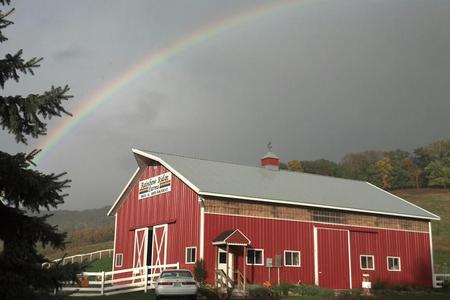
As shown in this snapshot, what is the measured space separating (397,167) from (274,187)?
95.6 m

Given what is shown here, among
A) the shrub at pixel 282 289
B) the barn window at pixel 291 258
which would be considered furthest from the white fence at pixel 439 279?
the shrub at pixel 282 289

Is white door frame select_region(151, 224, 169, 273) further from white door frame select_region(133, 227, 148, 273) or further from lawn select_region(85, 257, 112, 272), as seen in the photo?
lawn select_region(85, 257, 112, 272)

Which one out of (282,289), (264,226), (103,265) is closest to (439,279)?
(264,226)

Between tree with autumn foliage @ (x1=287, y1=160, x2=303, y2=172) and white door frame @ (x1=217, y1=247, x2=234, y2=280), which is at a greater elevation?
tree with autumn foliage @ (x1=287, y1=160, x2=303, y2=172)

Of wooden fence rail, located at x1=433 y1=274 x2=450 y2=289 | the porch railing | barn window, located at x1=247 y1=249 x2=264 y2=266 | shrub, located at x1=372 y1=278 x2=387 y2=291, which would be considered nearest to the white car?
the porch railing

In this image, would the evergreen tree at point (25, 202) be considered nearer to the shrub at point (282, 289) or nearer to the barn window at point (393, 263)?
the shrub at point (282, 289)

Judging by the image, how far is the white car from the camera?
21.1 m

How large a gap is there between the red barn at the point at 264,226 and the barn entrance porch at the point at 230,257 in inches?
2.2

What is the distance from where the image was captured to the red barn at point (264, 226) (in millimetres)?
29250

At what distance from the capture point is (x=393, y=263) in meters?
36.5

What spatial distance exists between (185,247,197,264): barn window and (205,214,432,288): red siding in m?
0.77

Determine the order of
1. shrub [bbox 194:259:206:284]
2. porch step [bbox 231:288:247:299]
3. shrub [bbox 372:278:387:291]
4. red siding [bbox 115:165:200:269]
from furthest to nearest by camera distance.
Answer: shrub [bbox 372:278:387:291] < red siding [bbox 115:165:200:269] < shrub [bbox 194:259:206:284] < porch step [bbox 231:288:247:299]

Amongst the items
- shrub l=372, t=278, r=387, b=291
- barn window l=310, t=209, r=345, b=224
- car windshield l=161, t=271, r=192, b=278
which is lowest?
shrub l=372, t=278, r=387, b=291

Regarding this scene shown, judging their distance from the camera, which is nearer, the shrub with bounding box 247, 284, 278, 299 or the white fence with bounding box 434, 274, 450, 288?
the shrub with bounding box 247, 284, 278, 299
